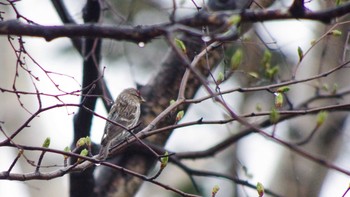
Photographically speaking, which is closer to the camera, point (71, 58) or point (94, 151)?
point (94, 151)

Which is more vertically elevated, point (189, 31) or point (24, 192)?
point (24, 192)

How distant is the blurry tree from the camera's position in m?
2.39

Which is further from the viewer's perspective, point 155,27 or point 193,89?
point 193,89

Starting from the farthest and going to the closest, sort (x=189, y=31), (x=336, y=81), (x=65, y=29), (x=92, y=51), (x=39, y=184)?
(x=39, y=184) → (x=336, y=81) → (x=92, y=51) → (x=65, y=29) → (x=189, y=31)

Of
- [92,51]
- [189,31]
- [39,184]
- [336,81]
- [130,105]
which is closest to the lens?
[189,31]

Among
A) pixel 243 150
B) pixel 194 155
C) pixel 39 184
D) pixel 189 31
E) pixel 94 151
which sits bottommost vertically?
pixel 189 31

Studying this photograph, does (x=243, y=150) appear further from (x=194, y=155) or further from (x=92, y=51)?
(x=92, y=51)

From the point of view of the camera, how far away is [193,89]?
5457 mm

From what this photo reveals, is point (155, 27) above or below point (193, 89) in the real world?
below

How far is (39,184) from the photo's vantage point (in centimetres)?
943

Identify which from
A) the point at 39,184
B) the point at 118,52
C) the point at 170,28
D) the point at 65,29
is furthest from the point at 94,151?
the point at 39,184

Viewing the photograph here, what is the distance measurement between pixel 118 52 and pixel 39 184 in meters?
2.12

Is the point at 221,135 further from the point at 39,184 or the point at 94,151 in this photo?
the point at 94,151

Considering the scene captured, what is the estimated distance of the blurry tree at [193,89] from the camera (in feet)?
7.84
